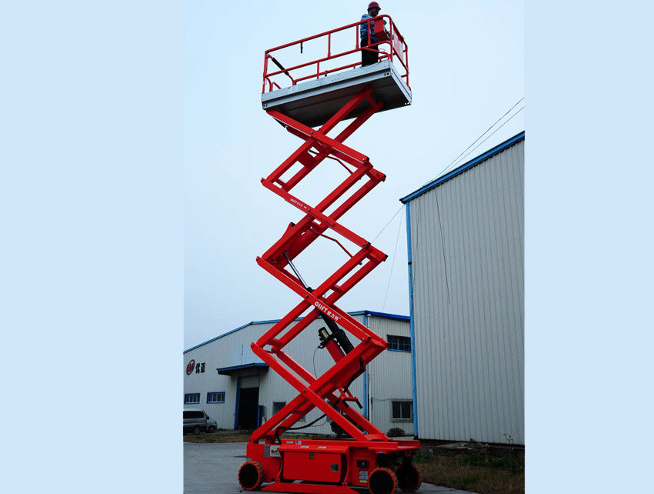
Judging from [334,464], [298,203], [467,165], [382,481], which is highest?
[467,165]

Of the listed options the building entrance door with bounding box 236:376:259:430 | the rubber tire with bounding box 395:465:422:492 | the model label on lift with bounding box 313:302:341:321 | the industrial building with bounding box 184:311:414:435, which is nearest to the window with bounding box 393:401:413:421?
the industrial building with bounding box 184:311:414:435

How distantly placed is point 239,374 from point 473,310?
24466 millimetres

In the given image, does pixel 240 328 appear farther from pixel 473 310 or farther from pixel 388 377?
pixel 473 310

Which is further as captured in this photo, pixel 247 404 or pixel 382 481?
pixel 247 404

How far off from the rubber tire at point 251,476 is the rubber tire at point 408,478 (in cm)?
246

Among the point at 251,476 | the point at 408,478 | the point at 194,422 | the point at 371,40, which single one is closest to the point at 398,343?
the point at 194,422

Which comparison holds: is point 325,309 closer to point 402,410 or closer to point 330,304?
point 330,304

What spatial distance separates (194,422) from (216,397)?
569 centimetres

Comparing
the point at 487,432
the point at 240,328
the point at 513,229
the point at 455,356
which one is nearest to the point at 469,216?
the point at 513,229

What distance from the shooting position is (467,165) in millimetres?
14820

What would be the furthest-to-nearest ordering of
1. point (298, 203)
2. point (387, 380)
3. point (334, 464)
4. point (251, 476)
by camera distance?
Result: point (387, 380)
point (298, 203)
point (251, 476)
point (334, 464)

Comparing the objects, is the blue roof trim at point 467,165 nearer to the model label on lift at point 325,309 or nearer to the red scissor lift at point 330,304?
the red scissor lift at point 330,304

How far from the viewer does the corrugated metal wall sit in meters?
13.3

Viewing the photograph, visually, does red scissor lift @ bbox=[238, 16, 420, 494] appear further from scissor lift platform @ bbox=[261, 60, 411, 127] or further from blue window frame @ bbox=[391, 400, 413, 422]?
blue window frame @ bbox=[391, 400, 413, 422]
